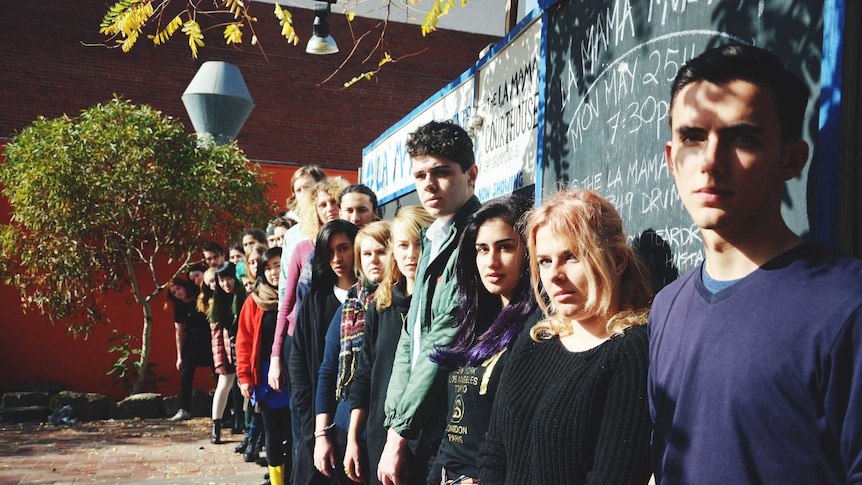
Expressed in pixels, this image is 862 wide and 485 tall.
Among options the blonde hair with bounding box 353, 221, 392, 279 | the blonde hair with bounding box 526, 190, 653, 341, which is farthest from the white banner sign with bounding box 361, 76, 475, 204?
the blonde hair with bounding box 526, 190, 653, 341

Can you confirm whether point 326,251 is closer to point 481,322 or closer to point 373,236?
point 373,236

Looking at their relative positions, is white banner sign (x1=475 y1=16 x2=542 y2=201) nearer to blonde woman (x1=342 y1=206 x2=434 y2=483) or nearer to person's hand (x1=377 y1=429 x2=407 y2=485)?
blonde woman (x1=342 y1=206 x2=434 y2=483)

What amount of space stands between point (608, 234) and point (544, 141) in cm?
146

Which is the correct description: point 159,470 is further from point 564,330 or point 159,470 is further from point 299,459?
point 564,330

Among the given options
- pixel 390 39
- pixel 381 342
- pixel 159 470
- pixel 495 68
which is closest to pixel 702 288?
pixel 381 342

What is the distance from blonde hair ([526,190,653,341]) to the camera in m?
2.64

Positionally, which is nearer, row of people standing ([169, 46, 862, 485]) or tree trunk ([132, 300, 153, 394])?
row of people standing ([169, 46, 862, 485])

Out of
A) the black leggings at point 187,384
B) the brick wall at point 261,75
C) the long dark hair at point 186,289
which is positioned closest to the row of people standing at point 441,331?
the black leggings at point 187,384

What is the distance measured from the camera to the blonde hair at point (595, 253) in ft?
8.66

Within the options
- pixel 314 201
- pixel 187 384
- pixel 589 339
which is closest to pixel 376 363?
pixel 589 339

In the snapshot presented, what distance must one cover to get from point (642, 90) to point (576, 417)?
1.39 meters

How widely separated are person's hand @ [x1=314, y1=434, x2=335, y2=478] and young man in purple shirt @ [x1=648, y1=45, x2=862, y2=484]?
284cm

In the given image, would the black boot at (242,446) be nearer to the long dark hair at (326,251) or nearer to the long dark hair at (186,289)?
the long dark hair at (186,289)

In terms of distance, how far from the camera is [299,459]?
16.9 ft
